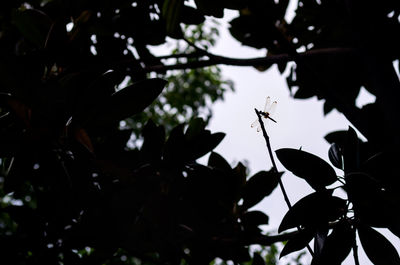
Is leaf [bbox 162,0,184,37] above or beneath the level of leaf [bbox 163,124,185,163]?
above

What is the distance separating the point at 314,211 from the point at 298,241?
10 centimetres

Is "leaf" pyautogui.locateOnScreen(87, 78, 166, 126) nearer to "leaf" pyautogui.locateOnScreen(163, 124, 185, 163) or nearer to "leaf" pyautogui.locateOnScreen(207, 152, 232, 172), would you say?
"leaf" pyautogui.locateOnScreen(163, 124, 185, 163)

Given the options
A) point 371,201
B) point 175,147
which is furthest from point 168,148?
point 371,201

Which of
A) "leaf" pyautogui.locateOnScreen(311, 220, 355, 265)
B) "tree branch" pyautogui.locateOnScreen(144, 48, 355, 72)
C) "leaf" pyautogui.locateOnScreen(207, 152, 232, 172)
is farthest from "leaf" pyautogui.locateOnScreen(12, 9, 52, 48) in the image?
"leaf" pyautogui.locateOnScreen(311, 220, 355, 265)

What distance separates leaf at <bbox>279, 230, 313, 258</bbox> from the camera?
1020 mm

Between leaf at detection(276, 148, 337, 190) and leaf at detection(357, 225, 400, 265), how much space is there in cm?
18

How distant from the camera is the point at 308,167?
40.8 inches

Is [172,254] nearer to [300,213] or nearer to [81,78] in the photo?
[300,213]

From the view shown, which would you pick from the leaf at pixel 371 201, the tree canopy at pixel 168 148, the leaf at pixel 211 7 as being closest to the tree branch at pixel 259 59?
the tree canopy at pixel 168 148

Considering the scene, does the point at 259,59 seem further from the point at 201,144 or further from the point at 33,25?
the point at 33,25

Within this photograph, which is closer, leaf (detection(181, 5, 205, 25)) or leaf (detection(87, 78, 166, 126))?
leaf (detection(87, 78, 166, 126))

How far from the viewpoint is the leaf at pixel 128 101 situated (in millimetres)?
1046

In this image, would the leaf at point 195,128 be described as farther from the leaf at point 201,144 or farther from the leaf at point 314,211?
the leaf at point 314,211

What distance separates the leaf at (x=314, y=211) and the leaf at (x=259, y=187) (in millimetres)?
495
